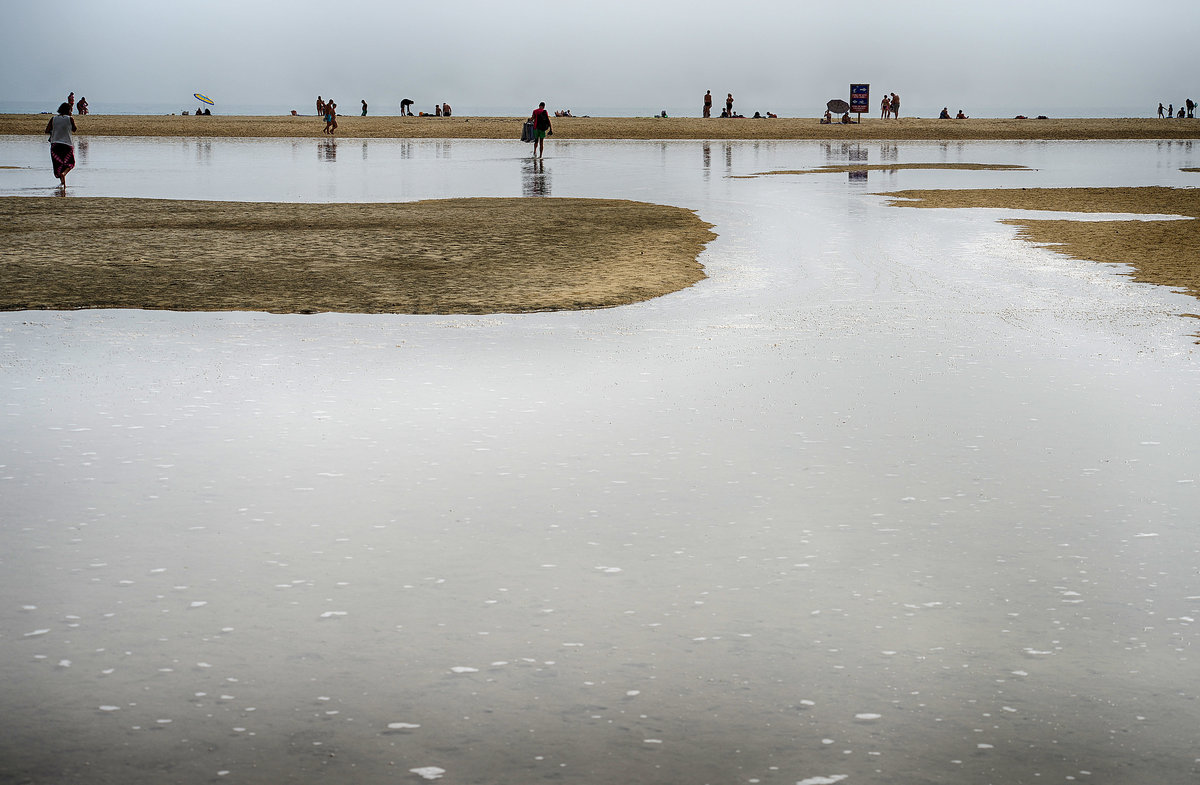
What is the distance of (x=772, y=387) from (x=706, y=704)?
4.49 metres

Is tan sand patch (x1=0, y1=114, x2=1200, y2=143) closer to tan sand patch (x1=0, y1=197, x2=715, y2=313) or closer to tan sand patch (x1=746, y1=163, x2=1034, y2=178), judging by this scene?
tan sand patch (x1=746, y1=163, x2=1034, y2=178)

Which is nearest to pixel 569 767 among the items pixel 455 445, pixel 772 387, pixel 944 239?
pixel 455 445

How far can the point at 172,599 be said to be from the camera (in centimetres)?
466

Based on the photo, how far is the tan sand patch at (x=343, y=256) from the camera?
1188cm

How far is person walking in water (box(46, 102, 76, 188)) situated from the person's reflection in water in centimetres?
938

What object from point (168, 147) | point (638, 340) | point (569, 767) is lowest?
point (569, 767)

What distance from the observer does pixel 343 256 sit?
1486cm

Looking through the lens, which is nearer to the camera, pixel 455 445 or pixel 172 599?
pixel 172 599

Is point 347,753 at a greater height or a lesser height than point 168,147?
lesser

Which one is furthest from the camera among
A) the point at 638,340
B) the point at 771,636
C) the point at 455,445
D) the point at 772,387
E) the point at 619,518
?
the point at 638,340

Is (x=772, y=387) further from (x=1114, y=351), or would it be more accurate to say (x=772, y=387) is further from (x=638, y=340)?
(x=1114, y=351)

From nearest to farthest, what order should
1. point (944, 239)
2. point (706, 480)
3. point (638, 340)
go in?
point (706, 480)
point (638, 340)
point (944, 239)

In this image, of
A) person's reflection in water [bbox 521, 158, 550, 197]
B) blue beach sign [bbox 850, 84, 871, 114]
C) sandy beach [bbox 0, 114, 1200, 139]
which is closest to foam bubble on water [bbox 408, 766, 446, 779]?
person's reflection in water [bbox 521, 158, 550, 197]

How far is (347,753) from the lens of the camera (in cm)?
358
